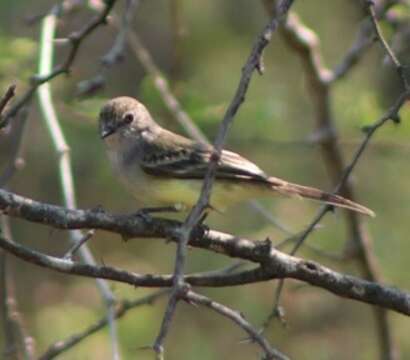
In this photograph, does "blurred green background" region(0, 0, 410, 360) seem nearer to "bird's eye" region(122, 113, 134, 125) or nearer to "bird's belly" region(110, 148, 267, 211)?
"bird's eye" region(122, 113, 134, 125)

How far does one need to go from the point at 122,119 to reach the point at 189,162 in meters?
0.78

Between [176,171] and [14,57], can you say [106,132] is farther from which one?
[14,57]

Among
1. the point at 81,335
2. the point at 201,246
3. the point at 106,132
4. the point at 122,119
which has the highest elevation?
the point at 122,119

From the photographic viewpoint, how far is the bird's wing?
5699 mm

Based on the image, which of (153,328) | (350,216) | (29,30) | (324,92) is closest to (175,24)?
(324,92)

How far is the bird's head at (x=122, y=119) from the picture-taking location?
6.47 meters

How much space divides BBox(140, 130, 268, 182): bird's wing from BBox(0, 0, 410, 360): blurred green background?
0.81 metres

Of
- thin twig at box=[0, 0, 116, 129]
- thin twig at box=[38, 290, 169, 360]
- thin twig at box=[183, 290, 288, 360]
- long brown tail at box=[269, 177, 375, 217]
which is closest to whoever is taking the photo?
thin twig at box=[183, 290, 288, 360]

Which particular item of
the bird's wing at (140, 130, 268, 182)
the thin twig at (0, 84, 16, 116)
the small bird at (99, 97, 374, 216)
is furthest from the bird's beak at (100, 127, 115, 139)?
the thin twig at (0, 84, 16, 116)

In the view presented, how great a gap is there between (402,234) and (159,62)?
14.1ft

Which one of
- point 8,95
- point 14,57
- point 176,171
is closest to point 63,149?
point 176,171

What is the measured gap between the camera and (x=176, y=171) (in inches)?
231

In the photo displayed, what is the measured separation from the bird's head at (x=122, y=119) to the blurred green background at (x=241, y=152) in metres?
0.30

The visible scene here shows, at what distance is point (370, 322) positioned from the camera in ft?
34.6
